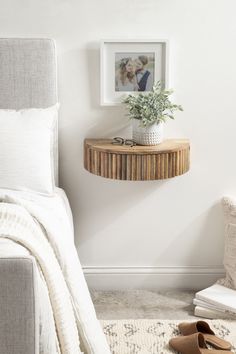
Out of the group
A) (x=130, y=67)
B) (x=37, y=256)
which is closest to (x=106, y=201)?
(x=130, y=67)

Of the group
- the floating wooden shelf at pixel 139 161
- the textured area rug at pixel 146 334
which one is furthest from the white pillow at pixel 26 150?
the textured area rug at pixel 146 334

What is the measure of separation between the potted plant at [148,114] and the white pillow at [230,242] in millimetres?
496

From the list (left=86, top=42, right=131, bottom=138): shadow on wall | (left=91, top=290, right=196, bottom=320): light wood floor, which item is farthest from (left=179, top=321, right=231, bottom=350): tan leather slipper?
(left=86, top=42, right=131, bottom=138): shadow on wall

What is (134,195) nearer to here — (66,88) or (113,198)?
(113,198)

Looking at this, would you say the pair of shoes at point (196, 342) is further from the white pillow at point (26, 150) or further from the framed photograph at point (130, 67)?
the framed photograph at point (130, 67)

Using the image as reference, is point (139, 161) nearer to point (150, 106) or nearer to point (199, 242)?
point (150, 106)

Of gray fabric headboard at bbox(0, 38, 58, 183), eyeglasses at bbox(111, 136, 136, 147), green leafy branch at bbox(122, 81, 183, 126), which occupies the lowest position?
eyeglasses at bbox(111, 136, 136, 147)

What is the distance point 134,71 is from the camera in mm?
3336

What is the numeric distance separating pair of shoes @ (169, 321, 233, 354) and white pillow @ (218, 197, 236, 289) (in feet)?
1.63

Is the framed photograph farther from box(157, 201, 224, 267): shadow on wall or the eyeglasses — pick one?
box(157, 201, 224, 267): shadow on wall

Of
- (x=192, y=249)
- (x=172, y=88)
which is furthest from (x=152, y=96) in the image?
(x=192, y=249)

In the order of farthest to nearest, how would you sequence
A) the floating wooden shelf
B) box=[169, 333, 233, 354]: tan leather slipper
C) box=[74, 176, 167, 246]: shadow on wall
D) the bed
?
box=[74, 176, 167, 246]: shadow on wall → the floating wooden shelf → box=[169, 333, 233, 354]: tan leather slipper → the bed

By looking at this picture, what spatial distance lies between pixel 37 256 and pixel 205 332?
115 centimetres

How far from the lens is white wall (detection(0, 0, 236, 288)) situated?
130 inches
